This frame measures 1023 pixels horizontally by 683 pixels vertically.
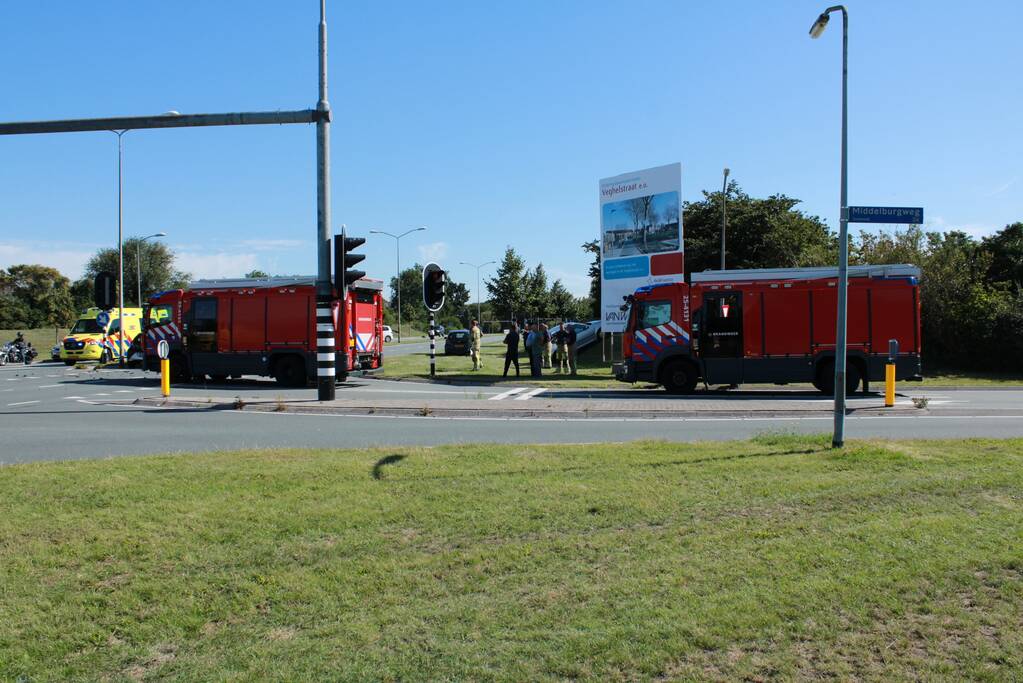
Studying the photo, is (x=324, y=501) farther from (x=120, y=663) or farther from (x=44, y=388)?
(x=44, y=388)

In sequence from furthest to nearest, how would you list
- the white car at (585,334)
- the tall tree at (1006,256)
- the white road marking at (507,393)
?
the white car at (585,334), the tall tree at (1006,256), the white road marking at (507,393)

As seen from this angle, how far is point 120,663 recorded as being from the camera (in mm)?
4137

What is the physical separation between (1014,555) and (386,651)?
3.93 metres

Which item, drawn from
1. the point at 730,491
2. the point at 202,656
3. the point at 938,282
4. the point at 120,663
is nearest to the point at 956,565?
the point at 730,491

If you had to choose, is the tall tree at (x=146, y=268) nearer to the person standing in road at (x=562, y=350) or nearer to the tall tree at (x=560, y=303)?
the tall tree at (x=560, y=303)

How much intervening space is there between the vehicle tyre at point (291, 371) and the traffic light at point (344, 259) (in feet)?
27.1

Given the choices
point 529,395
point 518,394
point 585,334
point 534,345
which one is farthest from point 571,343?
point 585,334

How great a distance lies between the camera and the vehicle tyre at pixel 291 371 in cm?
2372

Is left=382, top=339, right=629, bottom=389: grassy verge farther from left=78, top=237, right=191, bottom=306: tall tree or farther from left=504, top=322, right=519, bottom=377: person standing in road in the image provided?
left=78, top=237, right=191, bottom=306: tall tree

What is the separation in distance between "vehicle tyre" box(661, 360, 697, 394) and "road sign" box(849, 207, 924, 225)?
11769mm

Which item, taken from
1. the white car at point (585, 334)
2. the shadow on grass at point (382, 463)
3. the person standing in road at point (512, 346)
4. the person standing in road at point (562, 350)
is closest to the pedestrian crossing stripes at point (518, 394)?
the person standing in road at point (512, 346)

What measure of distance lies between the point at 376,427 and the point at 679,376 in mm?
9965

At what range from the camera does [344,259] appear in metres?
15.9

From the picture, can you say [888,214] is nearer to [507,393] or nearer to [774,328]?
[774,328]
